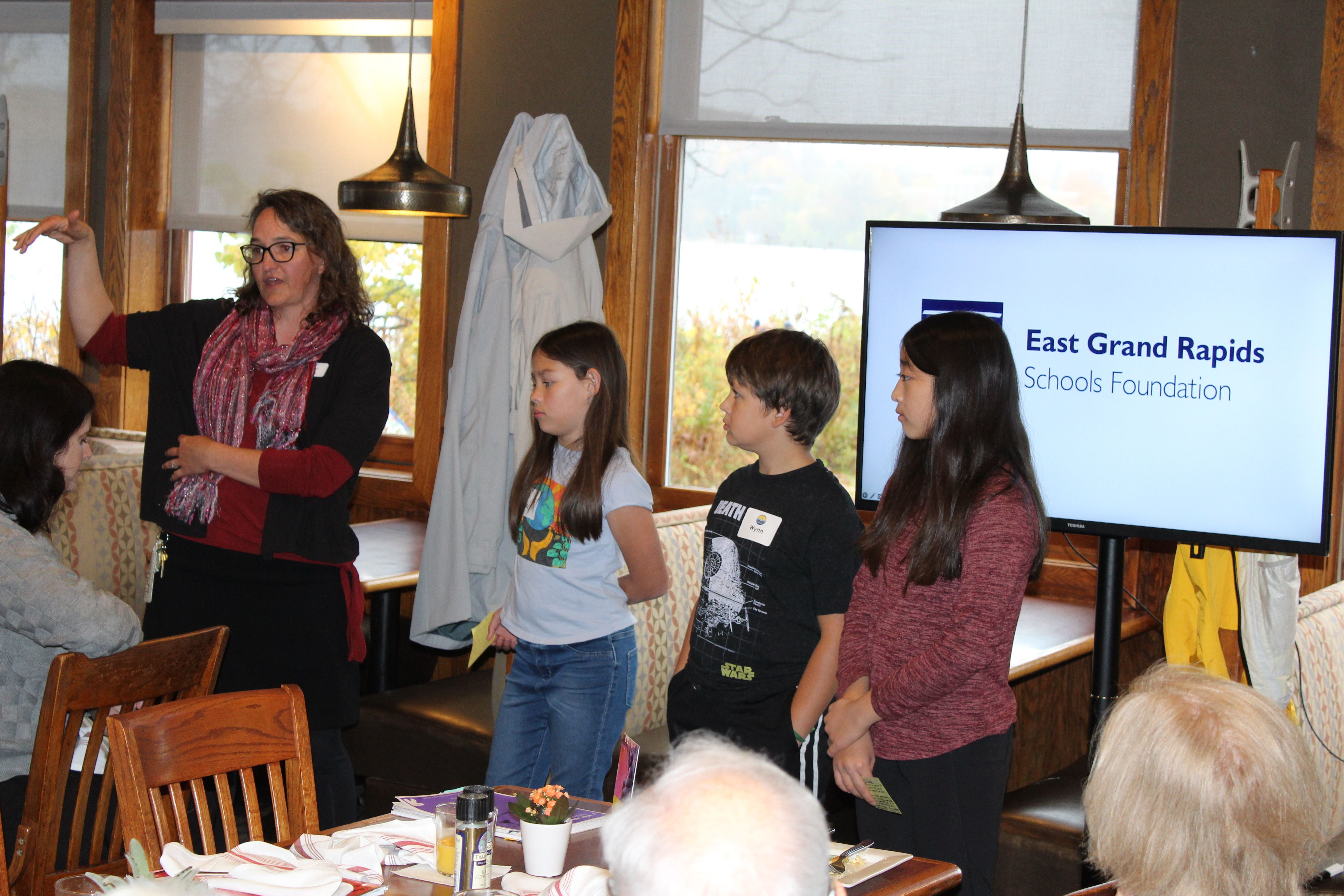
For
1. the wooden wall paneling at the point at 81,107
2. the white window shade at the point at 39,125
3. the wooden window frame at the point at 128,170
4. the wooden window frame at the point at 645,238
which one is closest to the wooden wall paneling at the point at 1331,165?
the wooden window frame at the point at 645,238

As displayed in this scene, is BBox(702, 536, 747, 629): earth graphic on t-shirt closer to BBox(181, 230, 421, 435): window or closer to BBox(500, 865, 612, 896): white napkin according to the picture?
BBox(500, 865, 612, 896): white napkin

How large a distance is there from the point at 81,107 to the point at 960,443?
14.8 ft

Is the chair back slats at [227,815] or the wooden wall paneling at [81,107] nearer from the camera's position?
the chair back slats at [227,815]

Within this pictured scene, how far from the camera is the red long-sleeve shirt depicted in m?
2.51

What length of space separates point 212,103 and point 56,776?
12.4ft

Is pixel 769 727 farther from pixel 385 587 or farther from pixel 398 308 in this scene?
pixel 398 308

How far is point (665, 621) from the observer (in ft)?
11.6

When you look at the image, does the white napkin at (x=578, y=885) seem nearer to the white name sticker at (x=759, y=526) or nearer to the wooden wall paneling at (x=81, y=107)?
the white name sticker at (x=759, y=526)

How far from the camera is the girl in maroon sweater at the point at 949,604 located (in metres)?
2.00

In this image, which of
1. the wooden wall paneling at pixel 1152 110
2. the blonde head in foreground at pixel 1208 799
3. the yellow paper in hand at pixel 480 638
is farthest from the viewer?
the wooden wall paneling at pixel 1152 110

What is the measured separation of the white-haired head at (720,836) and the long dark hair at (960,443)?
1129 mm

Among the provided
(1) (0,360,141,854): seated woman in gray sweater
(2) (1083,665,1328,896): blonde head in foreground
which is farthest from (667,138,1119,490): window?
(2) (1083,665,1328,896): blonde head in foreground

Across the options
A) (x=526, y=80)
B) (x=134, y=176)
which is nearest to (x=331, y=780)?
(x=526, y=80)

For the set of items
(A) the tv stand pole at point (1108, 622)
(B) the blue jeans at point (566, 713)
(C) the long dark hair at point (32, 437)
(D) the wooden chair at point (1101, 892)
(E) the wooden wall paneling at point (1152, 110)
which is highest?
(E) the wooden wall paneling at point (1152, 110)
